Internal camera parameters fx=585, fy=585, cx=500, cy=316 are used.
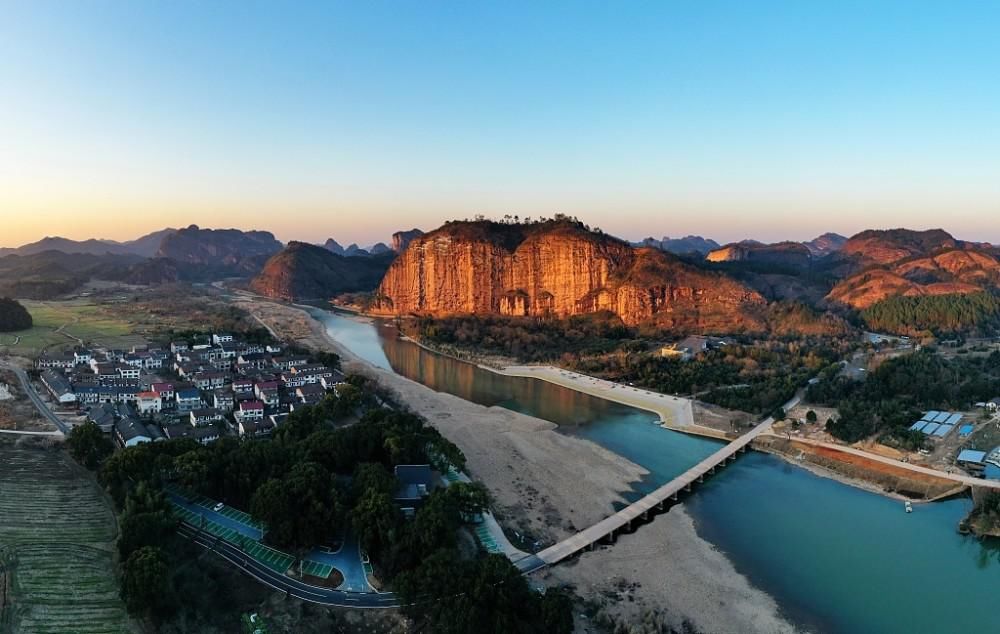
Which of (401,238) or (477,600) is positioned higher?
(401,238)

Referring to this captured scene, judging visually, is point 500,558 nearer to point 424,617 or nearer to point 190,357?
point 424,617

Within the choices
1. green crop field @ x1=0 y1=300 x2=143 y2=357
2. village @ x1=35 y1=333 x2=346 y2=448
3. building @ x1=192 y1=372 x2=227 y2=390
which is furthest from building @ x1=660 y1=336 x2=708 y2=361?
green crop field @ x1=0 y1=300 x2=143 y2=357

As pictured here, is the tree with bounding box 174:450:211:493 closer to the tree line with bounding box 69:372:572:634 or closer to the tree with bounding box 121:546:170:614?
the tree line with bounding box 69:372:572:634

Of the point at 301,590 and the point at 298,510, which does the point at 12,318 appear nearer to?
the point at 298,510

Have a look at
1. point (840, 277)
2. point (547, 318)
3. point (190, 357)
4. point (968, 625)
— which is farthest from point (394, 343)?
point (840, 277)

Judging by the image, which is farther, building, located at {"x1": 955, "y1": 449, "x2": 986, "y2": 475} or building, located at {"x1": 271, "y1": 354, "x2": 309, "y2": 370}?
building, located at {"x1": 271, "y1": 354, "x2": 309, "y2": 370}

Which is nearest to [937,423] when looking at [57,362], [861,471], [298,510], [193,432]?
[861,471]

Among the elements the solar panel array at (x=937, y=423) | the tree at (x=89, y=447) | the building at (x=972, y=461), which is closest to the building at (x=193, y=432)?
the tree at (x=89, y=447)
